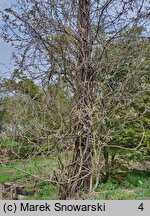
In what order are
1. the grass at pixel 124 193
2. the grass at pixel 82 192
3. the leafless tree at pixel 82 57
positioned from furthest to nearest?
the leafless tree at pixel 82 57 → the grass at pixel 82 192 → the grass at pixel 124 193

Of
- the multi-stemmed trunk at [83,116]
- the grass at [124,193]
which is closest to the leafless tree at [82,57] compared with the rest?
the multi-stemmed trunk at [83,116]

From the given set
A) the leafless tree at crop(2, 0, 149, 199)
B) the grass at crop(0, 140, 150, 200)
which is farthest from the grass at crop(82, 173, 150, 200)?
the leafless tree at crop(2, 0, 149, 199)

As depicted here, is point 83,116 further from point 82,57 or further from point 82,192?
point 82,192

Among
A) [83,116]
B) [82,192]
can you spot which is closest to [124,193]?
[82,192]

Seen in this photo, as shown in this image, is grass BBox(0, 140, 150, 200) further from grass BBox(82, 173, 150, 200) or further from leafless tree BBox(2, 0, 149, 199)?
leafless tree BBox(2, 0, 149, 199)

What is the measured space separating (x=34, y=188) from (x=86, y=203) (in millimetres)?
3102

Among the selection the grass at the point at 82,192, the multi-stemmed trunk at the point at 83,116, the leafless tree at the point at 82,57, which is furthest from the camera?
the leafless tree at the point at 82,57

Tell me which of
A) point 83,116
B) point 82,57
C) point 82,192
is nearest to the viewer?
point 83,116

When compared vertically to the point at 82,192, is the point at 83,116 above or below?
above

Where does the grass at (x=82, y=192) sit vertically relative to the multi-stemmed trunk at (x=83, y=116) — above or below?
below

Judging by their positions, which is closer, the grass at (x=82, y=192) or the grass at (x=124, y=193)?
the grass at (x=124, y=193)

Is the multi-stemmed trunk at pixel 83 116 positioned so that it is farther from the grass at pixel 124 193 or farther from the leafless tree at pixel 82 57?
the grass at pixel 124 193

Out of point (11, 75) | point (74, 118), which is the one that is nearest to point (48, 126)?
point (74, 118)

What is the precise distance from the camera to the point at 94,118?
5.61 m
